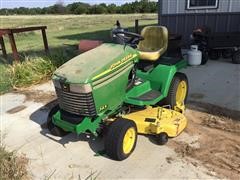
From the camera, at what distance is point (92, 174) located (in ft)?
10.9

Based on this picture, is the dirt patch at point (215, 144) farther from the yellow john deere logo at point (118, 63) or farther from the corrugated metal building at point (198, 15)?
the corrugated metal building at point (198, 15)

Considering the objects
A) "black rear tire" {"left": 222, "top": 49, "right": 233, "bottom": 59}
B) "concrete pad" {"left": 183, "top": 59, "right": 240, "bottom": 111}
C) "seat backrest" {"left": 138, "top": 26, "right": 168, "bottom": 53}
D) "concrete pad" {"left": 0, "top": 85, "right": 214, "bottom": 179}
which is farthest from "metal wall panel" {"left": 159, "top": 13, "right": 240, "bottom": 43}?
"concrete pad" {"left": 0, "top": 85, "right": 214, "bottom": 179}

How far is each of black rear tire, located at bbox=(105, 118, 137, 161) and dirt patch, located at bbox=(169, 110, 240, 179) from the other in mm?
647

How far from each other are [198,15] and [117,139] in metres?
6.46

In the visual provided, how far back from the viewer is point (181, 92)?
15.6 feet

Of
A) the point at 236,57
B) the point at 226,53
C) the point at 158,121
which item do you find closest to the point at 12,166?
the point at 158,121

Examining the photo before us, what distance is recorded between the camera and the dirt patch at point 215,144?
10.9 feet

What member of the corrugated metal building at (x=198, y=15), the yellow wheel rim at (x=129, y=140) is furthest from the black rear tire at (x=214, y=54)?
the yellow wheel rim at (x=129, y=140)

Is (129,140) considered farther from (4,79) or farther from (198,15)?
(198,15)

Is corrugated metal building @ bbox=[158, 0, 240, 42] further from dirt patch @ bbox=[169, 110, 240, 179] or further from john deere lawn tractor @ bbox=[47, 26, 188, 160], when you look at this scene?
dirt patch @ bbox=[169, 110, 240, 179]

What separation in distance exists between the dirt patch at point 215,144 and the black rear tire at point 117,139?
2.12 feet

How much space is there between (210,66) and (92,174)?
4655mm

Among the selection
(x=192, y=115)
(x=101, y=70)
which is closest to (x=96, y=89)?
(x=101, y=70)

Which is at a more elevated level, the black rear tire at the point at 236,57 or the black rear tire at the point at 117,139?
the black rear tire at the point at 117,139
